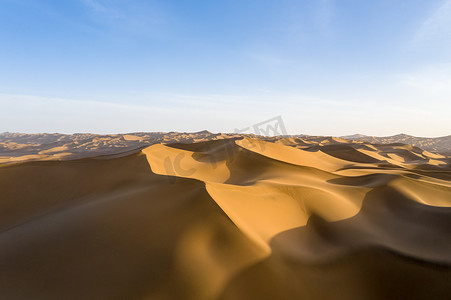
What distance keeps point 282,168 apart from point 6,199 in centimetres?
733

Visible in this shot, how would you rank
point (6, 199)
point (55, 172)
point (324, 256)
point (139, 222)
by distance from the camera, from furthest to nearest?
point (55, 172)
point (6, 199)
point (139, 222)
point (324, 256)

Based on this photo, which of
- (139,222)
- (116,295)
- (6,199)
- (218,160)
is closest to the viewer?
(116,295)

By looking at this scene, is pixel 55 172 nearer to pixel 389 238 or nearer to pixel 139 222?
pixel 139 222

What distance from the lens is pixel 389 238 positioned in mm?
3486

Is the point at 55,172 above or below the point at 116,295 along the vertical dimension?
above

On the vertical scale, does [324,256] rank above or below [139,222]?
below

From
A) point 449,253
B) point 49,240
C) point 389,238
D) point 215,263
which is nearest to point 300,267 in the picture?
point 215,263

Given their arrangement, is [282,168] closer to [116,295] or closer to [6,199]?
[116,295]

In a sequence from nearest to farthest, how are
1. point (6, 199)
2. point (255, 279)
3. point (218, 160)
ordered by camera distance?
1. point (255, 279)
2. point (6, 199)
3. point (218, 160)

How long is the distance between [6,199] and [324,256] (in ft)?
21.6

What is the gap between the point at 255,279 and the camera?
2.51 meters

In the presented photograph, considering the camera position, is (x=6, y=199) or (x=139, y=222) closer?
(x=139, y=222)

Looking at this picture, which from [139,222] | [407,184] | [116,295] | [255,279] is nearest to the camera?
[116,295]

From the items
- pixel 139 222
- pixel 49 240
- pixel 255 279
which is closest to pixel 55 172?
pixel 49 240
